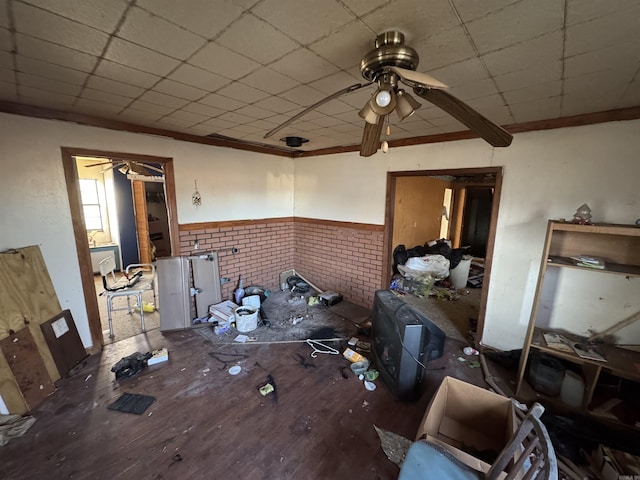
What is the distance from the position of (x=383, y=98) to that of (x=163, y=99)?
5.91ft

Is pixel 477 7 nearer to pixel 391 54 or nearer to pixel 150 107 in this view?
pixel 391 54

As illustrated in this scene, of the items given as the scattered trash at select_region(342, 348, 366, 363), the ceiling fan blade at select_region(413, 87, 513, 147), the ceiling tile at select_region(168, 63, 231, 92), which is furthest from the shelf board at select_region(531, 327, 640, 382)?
the ceiling tile at select_region(168, 63, 231, 92)

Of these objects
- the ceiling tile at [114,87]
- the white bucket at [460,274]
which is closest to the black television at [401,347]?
the ceiling tile at [114,87]

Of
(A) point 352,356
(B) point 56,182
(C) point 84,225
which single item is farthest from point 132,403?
(B) point 56,182

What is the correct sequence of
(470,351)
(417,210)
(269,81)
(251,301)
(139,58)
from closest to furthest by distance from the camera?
(139,58) → (269,81) → (470,351) → (251,301) → (417,210)

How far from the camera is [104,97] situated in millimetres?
1987

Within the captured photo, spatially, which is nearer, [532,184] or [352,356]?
[532,184]

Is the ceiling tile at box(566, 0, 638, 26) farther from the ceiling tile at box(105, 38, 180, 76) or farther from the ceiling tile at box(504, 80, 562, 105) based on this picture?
the ceiling tile at box(105, 38, 180, 76)

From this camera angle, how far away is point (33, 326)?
88.9 inches

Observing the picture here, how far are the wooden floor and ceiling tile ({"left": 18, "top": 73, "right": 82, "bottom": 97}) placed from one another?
8.02 ft

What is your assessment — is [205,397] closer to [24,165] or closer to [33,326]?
[33,326]

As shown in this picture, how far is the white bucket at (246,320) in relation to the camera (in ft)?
10.5

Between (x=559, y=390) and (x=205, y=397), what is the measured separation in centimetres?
303

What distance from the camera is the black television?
6.67 feet
